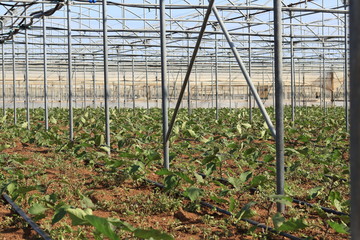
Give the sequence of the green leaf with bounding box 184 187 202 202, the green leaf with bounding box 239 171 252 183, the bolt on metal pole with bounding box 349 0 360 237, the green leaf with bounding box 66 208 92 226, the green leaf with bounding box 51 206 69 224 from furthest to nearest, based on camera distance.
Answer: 1. the green leaf with bounding box 239 171 252 183
2. the green leaf with bounding box 184 187 202 202
3. the green leaf with bounding box 51 206 69 224
4. the green leaf with bounding box 66 208 92 226
5. the bolt on metal pole with bounding box 349 0 360 237

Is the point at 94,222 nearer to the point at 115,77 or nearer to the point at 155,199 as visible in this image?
the point at 155,199

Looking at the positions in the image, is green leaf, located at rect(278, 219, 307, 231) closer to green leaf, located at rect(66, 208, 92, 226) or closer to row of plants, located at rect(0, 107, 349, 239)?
row of plants, located at rect(0, 107, 349, 239)

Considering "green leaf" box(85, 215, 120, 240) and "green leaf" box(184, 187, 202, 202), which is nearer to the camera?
"green leaf" box(85, 215, 120, 240)

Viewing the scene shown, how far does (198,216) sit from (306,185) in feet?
7.06

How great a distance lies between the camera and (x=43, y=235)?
3967 millimetres

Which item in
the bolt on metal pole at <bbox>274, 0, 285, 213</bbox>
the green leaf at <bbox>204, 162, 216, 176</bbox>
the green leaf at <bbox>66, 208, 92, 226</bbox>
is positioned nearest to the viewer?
the green leaf at <bbox>66, 208, 92, 226</bbox>

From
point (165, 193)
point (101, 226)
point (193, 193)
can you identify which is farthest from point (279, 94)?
point (101, 226)

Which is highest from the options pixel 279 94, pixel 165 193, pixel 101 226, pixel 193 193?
pixel 279 94

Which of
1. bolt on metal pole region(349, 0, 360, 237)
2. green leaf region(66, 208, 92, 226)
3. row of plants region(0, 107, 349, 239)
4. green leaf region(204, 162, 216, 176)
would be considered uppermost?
bolt on metal pole region(349, 0, 360, 237)

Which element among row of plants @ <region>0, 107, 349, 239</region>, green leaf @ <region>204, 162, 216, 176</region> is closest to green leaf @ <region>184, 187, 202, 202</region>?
row of plants @ <region>0, 107, 349, 239</region>

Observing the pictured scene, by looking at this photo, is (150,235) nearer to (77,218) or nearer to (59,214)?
(77,218)

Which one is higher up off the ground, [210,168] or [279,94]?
[279,94]

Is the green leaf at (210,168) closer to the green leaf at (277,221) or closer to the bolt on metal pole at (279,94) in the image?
the bolt on metal pole at (279,94)

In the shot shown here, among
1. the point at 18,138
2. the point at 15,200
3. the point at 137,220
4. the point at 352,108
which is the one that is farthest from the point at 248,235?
the point at 18,138
